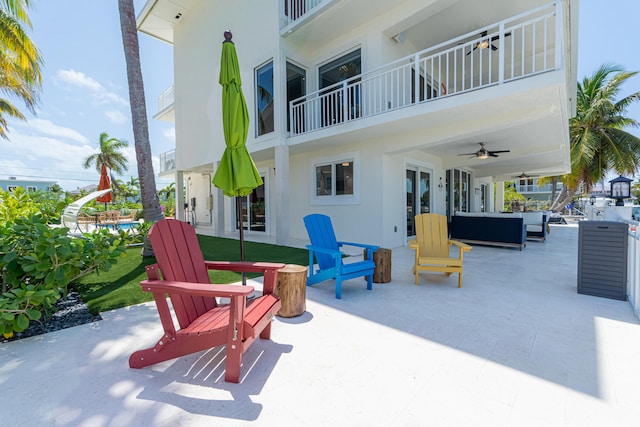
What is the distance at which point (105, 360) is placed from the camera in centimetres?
222

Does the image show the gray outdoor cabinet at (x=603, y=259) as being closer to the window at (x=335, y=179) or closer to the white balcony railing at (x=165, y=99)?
the window at (x=335, y=179)

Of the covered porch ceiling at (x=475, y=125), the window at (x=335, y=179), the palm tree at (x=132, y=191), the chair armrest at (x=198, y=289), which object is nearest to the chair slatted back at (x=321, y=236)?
the chair armrest at (x=198, y=289)

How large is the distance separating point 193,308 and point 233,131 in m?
2.02

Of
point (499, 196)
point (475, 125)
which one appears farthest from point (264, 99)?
point (499, 196)

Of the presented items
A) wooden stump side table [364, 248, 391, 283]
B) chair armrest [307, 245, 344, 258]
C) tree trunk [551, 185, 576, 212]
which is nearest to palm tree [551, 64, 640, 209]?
tree trunk [551, 185, 576, 212]

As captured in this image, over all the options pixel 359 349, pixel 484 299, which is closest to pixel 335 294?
pixel 359 349

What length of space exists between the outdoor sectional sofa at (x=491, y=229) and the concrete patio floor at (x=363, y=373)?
412 cm

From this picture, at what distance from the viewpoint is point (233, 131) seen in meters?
3.31

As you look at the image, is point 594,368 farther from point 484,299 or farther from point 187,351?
point 187,351

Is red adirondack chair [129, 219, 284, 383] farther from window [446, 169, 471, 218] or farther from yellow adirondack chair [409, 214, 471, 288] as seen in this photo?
window [446, 169, 471, 218]

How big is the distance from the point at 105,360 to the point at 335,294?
2.55 m

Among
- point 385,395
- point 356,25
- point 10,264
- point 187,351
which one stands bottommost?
point 385,395

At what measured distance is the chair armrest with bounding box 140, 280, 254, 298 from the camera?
1.82m

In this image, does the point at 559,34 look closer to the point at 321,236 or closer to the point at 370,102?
the point at 370,102
